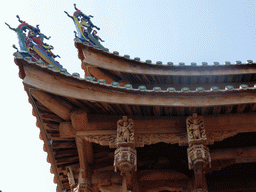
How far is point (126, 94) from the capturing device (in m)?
7.75

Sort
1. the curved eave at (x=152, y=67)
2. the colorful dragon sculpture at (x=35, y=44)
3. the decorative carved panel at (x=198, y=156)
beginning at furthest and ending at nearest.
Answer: the curved eave at (x=152, y=67)
the colorful dragon sculpture at (x=35, y=44)
the decorative carved panel at (x=198, y=156)

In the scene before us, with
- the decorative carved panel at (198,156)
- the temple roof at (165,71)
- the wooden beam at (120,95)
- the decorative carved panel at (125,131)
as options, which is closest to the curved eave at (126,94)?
the wooden beam at (120,95)

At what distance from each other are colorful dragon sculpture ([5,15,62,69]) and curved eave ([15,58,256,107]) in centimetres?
119

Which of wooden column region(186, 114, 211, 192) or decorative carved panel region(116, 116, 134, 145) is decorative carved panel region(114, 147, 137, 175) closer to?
decorative carved panel region(116, 116, 134, 145)

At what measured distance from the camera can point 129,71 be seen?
1086 centimetres

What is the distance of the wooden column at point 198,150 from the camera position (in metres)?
7.06

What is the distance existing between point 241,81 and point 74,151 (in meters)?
5.39

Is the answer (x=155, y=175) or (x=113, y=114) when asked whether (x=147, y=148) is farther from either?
(x=113, y=114)

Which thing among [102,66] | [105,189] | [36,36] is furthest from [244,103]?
[36,36]

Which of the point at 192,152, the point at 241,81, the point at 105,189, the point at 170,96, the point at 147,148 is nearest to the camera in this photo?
the point at 192,152

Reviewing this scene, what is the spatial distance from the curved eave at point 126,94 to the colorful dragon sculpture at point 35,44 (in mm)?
1188

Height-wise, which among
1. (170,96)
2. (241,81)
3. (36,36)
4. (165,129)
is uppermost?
(36,36)

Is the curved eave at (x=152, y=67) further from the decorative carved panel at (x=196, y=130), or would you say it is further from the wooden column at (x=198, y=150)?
the wooden column at (x=198, y=150)

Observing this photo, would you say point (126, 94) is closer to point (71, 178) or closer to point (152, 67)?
point (71, 178)
